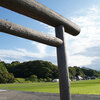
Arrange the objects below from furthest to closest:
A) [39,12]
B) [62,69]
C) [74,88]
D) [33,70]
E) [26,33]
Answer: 1. [33,70]
2. [74,88]
3. [62,69]
4. [39,12]
5. [26,33]

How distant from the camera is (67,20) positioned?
2.64 m

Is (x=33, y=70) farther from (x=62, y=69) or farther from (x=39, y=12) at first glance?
(x=39, y=12)

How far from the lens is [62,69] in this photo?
232 cm

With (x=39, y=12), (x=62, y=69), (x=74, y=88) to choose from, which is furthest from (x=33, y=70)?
(x=39, y=12)

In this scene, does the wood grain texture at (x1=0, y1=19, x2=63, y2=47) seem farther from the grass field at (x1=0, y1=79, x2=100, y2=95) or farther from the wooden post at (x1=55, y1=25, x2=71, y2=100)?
the grass field at (x1=0, y1=79, x2=100, y2=95)

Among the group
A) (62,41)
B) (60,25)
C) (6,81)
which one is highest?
(60,25)

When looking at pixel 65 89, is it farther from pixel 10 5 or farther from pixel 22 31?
pixel 10 5

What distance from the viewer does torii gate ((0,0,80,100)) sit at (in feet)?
5.75

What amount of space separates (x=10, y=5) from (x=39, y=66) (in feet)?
174

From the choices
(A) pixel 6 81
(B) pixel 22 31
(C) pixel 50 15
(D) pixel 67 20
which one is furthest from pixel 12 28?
(A) pixel 6 81

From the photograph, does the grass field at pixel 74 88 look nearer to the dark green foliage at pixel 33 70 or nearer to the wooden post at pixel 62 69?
the wooden post at pixel 62 69

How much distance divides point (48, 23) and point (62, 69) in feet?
2.75

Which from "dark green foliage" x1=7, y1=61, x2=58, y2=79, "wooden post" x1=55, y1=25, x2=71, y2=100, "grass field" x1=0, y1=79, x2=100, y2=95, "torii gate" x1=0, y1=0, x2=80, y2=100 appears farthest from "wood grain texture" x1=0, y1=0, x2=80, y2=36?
"dark green foliage" x1=7, y1=61, x2=58, y2=79

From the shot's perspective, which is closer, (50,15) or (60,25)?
(50,15)
